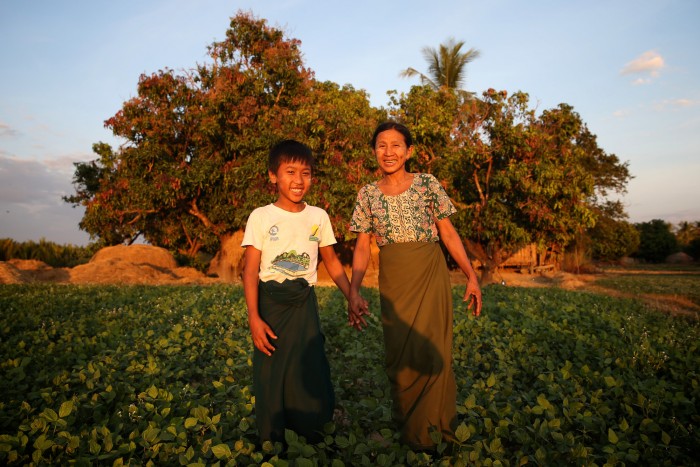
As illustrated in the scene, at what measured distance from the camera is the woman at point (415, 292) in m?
2.92

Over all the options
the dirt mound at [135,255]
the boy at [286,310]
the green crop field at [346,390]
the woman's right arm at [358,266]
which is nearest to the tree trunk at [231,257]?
the dirt mound at [135,255]

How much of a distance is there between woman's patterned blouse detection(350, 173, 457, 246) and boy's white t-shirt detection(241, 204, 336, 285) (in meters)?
0.55

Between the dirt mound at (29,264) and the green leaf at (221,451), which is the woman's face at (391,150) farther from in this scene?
the dirt mound at (29,264)

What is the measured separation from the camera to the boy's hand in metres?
2.57

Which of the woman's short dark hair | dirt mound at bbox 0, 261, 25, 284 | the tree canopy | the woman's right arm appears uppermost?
the tree canopy

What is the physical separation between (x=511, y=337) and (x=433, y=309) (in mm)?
3277

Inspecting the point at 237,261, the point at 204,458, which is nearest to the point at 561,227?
the point at 237,261

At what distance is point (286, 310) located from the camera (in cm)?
267

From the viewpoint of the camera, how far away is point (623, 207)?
27.1 meters

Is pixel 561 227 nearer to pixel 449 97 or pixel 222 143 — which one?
pixel 449 97

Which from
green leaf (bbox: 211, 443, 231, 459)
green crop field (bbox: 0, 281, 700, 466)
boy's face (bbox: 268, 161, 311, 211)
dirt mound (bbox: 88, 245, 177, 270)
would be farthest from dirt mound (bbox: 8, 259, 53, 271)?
boy's face (bbox: 268, 161, 311, 211)

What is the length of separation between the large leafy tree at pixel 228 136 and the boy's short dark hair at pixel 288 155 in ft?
36.2

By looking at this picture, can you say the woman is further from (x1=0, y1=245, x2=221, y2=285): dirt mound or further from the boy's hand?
(x1=0, y1=245, x2=221, y2=285): dirt mound

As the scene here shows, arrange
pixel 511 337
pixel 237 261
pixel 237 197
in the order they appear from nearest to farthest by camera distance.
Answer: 1. pixel 511 337
2. pixel 237 197
3. pixel 237 261
